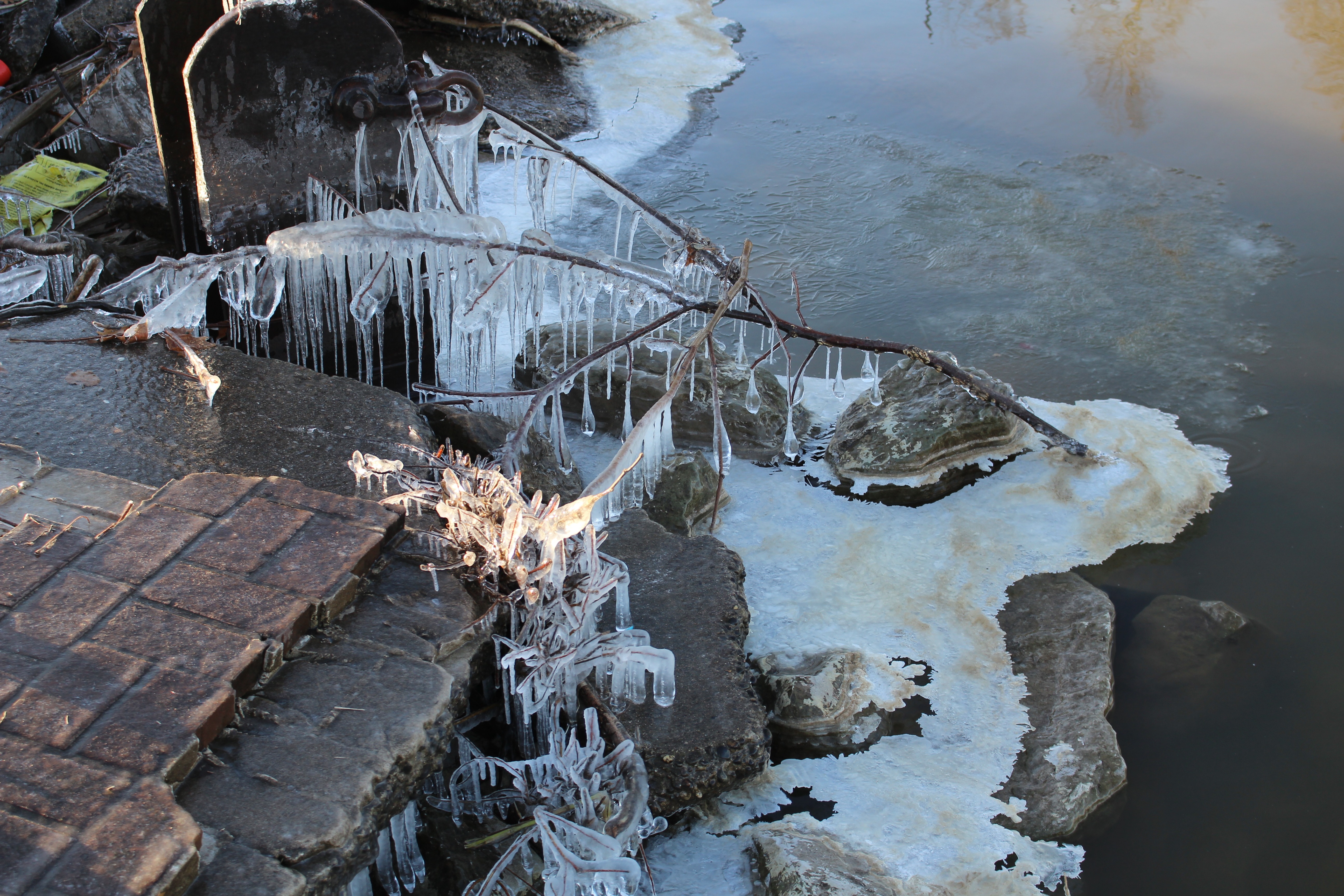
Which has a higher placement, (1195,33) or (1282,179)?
(1195,33)

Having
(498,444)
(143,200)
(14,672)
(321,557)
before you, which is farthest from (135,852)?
(143,200)

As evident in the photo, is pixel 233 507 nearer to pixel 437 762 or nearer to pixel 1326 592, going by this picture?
pixel 437 762

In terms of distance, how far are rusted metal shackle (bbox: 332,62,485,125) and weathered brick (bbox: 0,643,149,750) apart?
246 centimetres

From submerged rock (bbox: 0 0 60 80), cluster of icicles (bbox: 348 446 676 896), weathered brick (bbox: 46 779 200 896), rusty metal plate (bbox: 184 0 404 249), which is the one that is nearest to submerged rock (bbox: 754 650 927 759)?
cluster of icicles (bbox: 348 446 676 896)

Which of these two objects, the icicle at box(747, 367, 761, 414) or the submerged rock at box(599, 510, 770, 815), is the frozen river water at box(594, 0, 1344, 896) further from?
the icicle at box(747, 367, 761, 414)

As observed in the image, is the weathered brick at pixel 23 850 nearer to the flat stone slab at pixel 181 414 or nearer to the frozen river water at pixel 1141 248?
the flat stone slab at pixel 181 414

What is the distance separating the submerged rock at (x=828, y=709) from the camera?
2805 millimetres

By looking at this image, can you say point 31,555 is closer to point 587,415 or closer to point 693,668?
point 693,668

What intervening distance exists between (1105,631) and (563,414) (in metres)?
2.21

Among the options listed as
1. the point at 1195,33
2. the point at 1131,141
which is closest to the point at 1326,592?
the point at 1131,141

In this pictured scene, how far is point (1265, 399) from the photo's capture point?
434cm

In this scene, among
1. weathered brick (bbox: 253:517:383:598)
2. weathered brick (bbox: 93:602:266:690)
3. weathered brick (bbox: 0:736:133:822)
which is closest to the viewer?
weathered brick (bbox: 0:736:133:822)

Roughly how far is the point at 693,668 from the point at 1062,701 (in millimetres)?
1149

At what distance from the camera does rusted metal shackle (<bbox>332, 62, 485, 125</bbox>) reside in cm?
377
